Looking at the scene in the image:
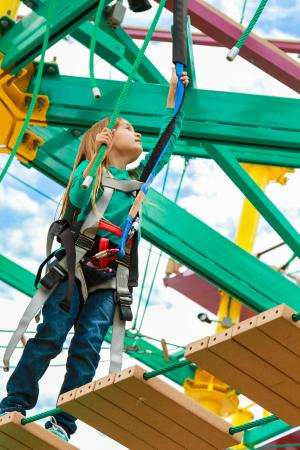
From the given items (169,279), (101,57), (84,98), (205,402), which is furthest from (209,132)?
(169,279)

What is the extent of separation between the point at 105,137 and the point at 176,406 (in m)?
1.57

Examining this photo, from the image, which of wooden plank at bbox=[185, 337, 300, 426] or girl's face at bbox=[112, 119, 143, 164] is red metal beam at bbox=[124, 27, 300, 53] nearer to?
girl's face at bbox=[112, 119, 143, 164]

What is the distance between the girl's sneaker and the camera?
25.7 feet

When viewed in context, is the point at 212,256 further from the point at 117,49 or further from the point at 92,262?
the point at 92,262

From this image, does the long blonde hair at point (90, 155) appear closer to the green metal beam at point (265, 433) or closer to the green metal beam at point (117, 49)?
the green metal beam at point (117, 49)

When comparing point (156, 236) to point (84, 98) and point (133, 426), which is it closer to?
point (84, 98)

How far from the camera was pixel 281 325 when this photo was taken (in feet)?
21.3

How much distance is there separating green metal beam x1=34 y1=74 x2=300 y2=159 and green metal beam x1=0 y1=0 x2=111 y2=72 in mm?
264

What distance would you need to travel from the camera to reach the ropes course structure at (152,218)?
696 cm

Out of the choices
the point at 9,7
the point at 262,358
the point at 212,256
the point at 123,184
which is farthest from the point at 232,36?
the point at 262,358

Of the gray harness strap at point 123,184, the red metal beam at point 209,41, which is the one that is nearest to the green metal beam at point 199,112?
the gray harness strap at point 123,184

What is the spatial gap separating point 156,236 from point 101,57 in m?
1.33

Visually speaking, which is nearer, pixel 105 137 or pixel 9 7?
pixel 105 137

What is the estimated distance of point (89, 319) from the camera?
7.98 m
